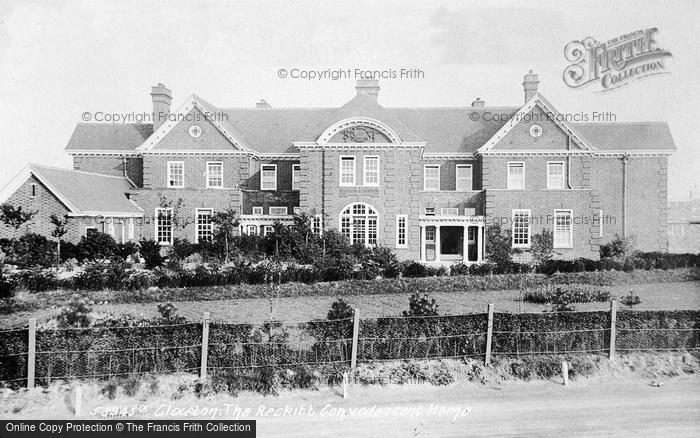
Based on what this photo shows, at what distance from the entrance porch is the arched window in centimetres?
341

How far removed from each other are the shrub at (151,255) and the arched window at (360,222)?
32.3ft

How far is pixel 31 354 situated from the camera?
10195mm

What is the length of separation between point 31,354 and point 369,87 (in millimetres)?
26162

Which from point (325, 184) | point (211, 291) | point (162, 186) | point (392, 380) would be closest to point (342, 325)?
point (392, 380)

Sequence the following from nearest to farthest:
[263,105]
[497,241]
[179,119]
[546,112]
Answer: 1. [497,241]
2. [546,112]
3. [179,119]
4. [263,105]

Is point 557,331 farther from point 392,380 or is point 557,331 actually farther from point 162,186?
point 162,186

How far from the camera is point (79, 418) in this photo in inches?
378

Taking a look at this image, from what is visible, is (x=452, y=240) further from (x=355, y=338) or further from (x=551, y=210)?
(x=355, y=338)

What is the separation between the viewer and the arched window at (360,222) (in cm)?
2653

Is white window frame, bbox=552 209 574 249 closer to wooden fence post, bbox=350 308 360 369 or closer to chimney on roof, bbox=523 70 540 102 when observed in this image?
chimney on roof, bbox=523 70 540 102

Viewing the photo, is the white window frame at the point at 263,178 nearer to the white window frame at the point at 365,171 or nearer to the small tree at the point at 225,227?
the small tree at the point at 225,227

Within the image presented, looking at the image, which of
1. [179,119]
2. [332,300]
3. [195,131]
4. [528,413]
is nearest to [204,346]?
[528,413]

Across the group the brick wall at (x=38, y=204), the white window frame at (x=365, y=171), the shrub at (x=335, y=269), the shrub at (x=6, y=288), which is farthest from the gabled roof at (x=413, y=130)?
the shrub at (x=6, y=288)

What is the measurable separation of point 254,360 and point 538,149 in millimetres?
23482
